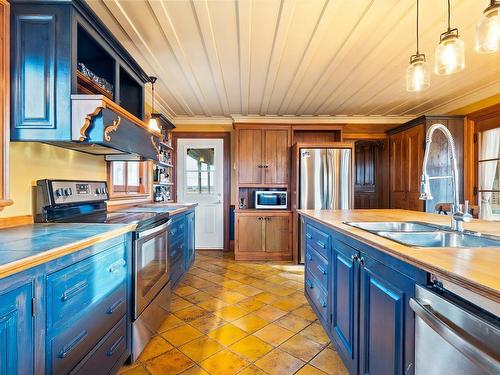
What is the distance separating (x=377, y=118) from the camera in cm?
477

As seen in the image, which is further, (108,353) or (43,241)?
(108,353)

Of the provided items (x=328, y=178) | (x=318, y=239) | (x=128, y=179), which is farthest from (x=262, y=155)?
(x=318, y=239)

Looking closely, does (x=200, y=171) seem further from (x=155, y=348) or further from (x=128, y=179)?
(x=155, y=348)

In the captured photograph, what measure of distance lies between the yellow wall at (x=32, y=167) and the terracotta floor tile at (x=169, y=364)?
Result: 127cm

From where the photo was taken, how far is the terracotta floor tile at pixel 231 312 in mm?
2455

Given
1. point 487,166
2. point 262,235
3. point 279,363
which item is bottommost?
point 279,363

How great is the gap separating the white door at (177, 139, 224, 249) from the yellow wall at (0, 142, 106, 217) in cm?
266

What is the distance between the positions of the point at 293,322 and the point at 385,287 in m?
1.42

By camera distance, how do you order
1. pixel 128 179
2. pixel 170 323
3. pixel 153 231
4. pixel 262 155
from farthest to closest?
1. pixel 262 155
2. pixel 128 179
3. pixel 170 323
4. pixel 153 231

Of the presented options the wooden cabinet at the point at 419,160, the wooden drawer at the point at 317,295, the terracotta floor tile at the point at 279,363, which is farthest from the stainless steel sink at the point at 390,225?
the wooden cabinet at the point at 419,160

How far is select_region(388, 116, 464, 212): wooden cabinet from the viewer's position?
373 cm

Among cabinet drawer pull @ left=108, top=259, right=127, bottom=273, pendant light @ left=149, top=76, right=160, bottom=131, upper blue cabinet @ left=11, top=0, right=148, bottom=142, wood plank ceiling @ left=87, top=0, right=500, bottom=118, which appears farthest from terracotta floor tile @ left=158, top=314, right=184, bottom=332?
wood plank ceiling @ left=87, top=0, right=500, bottom=118

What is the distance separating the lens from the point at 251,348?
1992 millimetres

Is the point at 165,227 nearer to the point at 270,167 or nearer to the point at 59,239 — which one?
the point at 59,239
